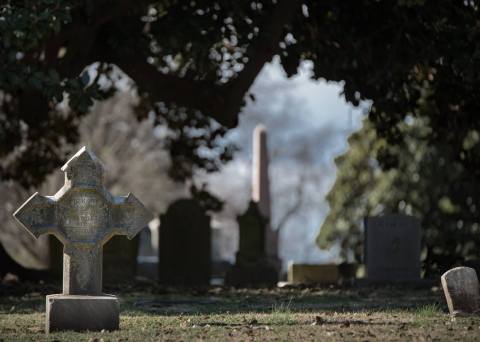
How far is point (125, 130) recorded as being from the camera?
41562 millimetres

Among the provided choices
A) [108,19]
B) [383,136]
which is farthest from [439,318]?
[383,136]

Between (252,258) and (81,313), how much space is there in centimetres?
1352

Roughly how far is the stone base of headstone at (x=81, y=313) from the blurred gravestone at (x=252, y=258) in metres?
11.7

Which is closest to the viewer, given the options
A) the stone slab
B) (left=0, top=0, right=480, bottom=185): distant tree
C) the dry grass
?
the dry grass

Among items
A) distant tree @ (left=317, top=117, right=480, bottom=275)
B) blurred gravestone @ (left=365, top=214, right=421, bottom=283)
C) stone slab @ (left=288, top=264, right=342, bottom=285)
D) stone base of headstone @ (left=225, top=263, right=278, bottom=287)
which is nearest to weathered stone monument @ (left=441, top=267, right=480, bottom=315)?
blurred gravestone @ (left=365, top=214, right=421, bottom=283)

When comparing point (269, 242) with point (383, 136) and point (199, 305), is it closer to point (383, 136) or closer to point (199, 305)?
point (383, 136)

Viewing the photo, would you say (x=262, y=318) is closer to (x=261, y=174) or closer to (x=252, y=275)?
(x=252, y=275)

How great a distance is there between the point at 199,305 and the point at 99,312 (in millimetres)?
3796

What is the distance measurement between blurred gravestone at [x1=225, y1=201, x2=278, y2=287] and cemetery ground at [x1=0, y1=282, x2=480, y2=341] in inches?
221

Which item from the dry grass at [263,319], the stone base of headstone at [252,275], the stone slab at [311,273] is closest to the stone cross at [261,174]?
the stone slab at [311,273]

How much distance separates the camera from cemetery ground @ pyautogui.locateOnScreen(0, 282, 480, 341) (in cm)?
889

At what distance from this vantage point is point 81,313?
9469 millimetres

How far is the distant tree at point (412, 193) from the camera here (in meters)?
26.3

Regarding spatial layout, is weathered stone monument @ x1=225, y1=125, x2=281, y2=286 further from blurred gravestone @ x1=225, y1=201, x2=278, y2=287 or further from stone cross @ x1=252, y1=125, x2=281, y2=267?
stone cross @ x1=252, y1=125, x2=281, y2=267
